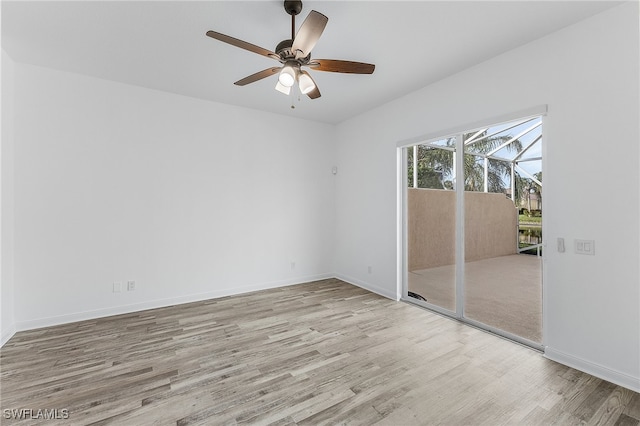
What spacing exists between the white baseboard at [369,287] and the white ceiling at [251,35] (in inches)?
114

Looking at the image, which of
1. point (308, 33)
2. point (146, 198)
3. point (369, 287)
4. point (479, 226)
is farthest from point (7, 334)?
point (479, 226)

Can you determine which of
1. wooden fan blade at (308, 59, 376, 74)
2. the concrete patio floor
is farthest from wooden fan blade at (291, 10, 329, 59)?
the concrete patio floor

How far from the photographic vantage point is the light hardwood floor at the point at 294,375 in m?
1.82

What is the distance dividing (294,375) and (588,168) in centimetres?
291

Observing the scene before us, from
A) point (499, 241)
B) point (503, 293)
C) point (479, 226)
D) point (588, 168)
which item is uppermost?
point (588, 168)

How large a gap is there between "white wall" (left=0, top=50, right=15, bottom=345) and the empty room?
0.10 ft

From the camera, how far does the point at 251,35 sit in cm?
252

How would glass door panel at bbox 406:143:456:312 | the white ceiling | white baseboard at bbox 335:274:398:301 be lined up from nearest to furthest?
the white ceiling → glass door panel at bbox 406:143:456:312 → white baseboard at bbox 335:274:398:301

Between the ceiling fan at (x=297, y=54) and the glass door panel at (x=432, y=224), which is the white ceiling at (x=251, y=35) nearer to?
the ceiling fan at (x=297, y=54)

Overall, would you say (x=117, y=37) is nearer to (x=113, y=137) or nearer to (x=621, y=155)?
(x=113, y=137)

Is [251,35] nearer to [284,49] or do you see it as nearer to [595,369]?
[284,49]

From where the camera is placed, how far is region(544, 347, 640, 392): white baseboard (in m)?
2.06

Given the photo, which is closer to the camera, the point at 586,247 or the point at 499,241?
the point at 586,247

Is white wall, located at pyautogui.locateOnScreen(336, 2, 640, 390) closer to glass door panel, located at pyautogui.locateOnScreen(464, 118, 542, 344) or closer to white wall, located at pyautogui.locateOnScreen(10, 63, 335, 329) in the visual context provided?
glass door panel, located at pyautogui.locateOnScreen(464, 118, 542, 344)
